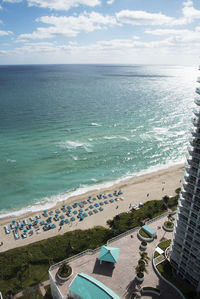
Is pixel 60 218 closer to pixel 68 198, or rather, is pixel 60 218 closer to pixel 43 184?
pixel 68 198

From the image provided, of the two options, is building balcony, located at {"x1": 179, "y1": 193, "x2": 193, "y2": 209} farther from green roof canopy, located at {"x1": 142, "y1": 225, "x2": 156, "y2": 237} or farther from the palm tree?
green roof canopy, located at {"x1": 142, "y1": 225, "x2": 156, "y2": 237}

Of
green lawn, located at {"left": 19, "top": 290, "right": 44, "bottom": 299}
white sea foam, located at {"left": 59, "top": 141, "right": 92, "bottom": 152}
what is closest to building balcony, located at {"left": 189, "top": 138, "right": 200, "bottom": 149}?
green lawn, located at {"left": 19, "top": 290, "right": 44, "bottom": 299}

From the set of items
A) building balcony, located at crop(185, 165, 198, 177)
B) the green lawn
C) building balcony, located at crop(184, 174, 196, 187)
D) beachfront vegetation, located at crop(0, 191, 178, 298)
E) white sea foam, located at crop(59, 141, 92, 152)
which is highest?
building balcony, located at crop(185, 165, 198, 177)

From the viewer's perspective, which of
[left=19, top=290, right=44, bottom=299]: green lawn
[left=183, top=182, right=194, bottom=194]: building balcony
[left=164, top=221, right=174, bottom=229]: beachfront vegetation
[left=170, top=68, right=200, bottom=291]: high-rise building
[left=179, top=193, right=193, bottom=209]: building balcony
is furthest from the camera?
[left=164, top=221, right=174, bottom=229]: beachfront vegetation

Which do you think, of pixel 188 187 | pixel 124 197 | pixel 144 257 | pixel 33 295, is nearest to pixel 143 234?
pixel 144 257

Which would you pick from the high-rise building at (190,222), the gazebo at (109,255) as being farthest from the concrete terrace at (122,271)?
the high-rise building at (190,222)

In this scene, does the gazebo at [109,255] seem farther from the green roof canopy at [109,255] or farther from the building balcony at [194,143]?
the building balcony at [194,143]
